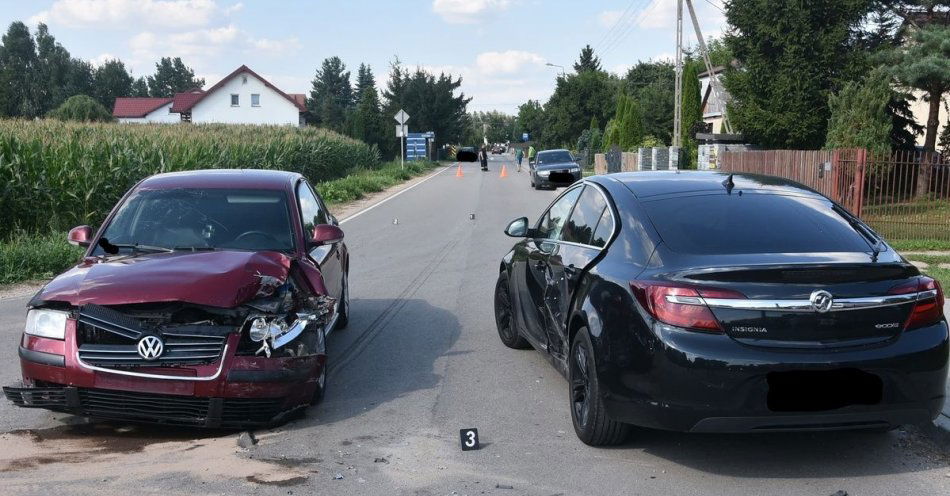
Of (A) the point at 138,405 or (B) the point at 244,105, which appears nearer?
(A) the point at 138,405

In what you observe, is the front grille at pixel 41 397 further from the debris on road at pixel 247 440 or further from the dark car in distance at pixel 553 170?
the dark car in distance at pixel 553 170

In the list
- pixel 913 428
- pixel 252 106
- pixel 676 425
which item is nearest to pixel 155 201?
pixel 676 425

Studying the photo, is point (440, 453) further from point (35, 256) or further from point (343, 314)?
point (35, 256)

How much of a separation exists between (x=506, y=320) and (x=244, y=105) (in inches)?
3338

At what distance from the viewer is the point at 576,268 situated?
5762 millimetres

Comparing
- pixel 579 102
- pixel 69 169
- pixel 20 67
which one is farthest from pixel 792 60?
pixel 20 67

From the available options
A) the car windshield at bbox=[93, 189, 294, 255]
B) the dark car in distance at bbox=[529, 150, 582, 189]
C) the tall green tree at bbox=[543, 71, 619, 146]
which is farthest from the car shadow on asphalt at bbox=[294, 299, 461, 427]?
the tall green tree at bbox=[543, 71, 619, 146]

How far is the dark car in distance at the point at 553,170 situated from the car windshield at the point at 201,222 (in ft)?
93.7

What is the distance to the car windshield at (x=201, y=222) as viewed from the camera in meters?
6.70

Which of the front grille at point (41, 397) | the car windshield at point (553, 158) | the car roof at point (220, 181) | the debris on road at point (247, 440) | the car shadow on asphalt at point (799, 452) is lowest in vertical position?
Answer: the car shadow on asphalt at point (799, 452)

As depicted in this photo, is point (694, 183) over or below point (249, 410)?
over

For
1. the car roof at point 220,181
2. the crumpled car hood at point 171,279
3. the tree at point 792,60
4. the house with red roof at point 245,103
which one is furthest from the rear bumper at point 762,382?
the house with red roof at point 245,103

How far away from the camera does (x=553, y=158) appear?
126 ft

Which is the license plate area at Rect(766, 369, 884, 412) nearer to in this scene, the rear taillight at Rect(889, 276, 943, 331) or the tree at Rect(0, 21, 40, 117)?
the rear taillight at Rect(889, 276, 943, 331)
